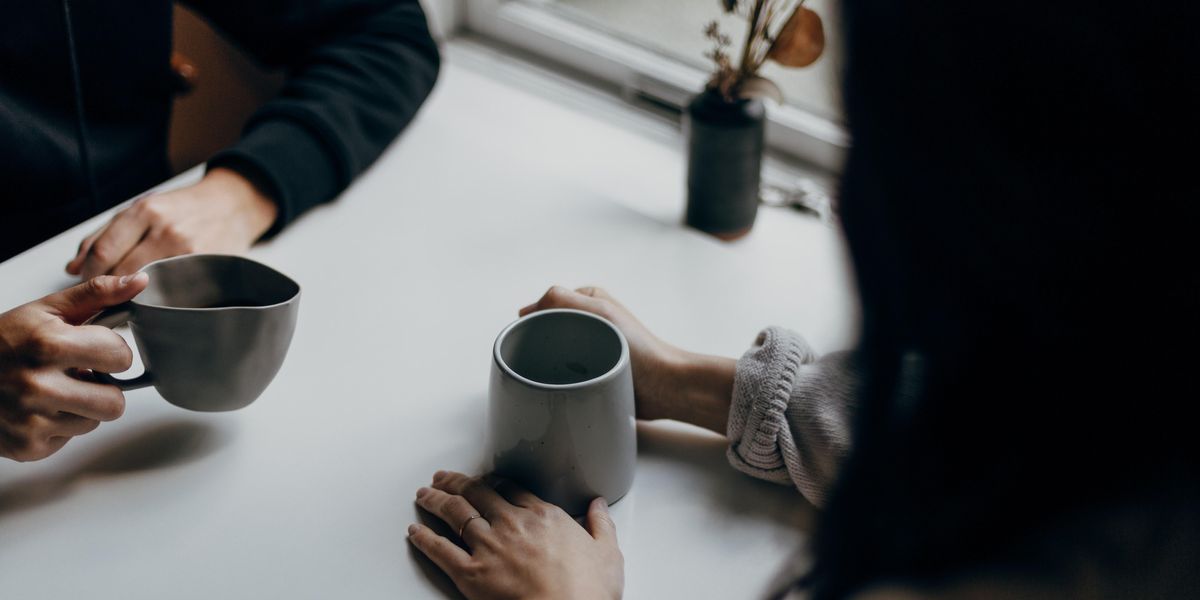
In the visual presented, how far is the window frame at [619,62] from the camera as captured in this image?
1.09 metres

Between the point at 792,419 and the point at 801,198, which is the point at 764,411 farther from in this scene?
the point at 801,198

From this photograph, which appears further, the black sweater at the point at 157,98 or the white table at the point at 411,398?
the black sweater at the point at 157,98

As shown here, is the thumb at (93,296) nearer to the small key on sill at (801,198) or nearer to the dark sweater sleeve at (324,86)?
the dark sweater sleeve at (324,86)

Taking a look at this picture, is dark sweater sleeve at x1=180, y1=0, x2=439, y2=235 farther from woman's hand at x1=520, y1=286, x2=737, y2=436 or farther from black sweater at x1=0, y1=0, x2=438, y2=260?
woman's hand at x1=520, y1=286, x2=737, y2=436

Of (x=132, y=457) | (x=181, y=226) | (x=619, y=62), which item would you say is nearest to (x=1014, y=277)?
(x=132, y=457)

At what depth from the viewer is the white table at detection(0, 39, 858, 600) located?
561 mm

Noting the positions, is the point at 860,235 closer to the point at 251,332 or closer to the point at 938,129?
the point at 938,129

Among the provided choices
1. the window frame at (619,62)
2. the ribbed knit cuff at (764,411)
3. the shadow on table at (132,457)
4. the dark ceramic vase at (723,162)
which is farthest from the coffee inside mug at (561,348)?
the window frame at (619,62)

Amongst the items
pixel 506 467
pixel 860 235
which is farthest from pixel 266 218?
pixel 860 235

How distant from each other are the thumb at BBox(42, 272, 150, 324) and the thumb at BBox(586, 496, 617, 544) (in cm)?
32

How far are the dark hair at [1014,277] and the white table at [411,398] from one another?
0.05 m

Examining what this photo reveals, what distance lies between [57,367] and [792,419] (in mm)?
469

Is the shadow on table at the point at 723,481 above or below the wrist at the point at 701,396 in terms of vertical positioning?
below

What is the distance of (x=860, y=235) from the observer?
0.39 meters
